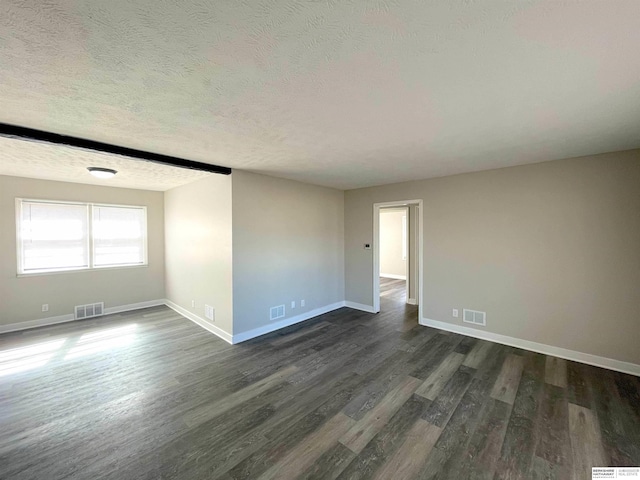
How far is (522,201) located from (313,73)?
3.56 m

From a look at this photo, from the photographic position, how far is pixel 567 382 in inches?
109

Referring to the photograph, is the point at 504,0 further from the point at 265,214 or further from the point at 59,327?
the point at 59,327

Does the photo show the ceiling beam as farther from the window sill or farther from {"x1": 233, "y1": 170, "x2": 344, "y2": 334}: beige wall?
the window sill

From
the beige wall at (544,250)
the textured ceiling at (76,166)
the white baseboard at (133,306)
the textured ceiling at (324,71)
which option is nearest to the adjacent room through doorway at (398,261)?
the beige wall at (544,250)

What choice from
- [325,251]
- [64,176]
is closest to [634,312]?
[325,251]

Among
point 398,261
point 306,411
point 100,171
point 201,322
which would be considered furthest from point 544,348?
point 100,171

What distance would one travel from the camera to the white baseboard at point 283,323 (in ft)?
12.7

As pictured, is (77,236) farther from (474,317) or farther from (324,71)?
(474,317)

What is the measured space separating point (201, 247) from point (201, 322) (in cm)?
132

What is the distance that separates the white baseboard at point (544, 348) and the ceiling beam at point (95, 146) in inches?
169

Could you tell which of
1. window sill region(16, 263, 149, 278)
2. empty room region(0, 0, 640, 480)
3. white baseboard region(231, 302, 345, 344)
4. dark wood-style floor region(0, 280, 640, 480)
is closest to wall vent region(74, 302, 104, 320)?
empty room region(0, 0, 640, 480)

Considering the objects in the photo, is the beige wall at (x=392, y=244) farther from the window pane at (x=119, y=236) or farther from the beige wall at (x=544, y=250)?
the window pane at (x=119, y=236)

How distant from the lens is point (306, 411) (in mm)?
2344

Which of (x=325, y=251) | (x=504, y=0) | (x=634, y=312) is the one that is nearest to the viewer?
(x=504, y=0)
